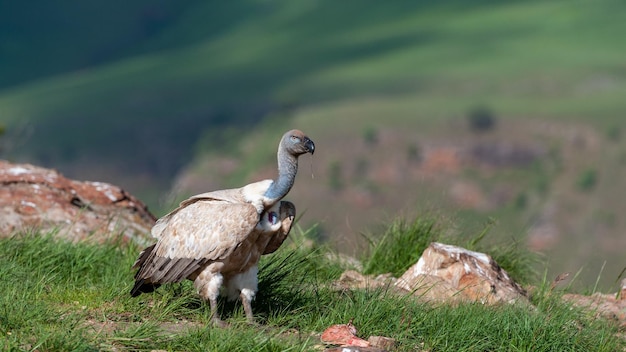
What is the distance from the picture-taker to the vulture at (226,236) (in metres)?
6.91

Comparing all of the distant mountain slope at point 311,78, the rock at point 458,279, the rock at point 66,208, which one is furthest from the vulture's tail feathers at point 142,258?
the distant mountain slope at point 311,78

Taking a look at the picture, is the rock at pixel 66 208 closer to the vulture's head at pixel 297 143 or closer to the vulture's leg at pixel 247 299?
the vulture's leg at pixel 247 299

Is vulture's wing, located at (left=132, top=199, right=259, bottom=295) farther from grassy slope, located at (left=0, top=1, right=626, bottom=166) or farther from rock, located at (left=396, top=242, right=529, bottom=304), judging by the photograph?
grassy slope, located at (left=0, top=1, right=626, bottom=166)

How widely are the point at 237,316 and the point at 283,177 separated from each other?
92 cm

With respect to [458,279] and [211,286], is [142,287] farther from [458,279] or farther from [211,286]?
[458,279]

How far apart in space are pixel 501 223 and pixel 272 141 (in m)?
88.0

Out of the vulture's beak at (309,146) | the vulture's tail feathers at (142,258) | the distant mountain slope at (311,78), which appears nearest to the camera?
the vulture's beak at (309,146)

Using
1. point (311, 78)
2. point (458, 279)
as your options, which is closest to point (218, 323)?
point (458, 279)

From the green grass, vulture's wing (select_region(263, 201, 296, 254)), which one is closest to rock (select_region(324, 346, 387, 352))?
the green grass

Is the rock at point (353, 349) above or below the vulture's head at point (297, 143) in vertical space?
below

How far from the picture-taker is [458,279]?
27.0 feet

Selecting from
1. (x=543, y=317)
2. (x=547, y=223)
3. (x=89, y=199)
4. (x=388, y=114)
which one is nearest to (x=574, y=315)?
(x=543, y=317)

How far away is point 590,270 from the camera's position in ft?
31.2

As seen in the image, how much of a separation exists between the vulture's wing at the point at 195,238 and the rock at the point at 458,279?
61.0 inches
